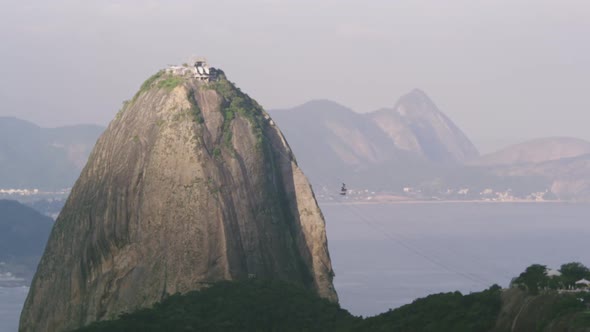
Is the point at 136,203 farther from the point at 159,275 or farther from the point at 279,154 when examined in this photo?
the point at 279,154

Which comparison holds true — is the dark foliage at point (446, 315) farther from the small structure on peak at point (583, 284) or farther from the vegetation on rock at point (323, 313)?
the small structure on peak at point (583, 284)

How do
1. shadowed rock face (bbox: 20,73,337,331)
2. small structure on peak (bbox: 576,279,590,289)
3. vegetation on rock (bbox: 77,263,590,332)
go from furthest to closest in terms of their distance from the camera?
shadowed rock face (bbox: 20,73,337,331)
small structure on peak (bbox: 576,279,590,289)
vegetation on rock (bbox: 77,263,590,332)

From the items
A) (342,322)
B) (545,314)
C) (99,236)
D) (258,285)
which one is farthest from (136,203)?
(545,314)

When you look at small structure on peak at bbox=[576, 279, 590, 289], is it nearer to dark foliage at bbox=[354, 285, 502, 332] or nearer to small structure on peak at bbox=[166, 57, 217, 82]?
dark foliage at bbox=[354, 285, 502, 332]

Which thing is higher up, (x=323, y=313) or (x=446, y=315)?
(x=446, y=315)

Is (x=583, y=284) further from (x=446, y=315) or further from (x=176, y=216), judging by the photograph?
(x=176, y=216)

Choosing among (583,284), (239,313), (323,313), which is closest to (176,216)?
(239,313)

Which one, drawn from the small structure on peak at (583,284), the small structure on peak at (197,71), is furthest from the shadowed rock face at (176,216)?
the small structure on peak at (583,284)

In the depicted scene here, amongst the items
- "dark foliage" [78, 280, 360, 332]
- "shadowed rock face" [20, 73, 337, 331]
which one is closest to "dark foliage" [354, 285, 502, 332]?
"dark foliage" [78, 280, 360, 332]
